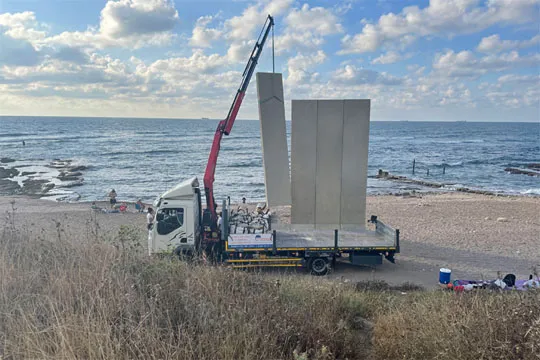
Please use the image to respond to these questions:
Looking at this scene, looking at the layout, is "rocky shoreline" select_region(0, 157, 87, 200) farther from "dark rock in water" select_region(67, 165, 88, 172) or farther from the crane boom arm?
the crane boom arm

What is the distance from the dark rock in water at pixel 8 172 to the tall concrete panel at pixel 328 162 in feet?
129

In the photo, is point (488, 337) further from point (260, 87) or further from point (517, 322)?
point (260, 87)

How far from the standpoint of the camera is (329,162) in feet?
47.8

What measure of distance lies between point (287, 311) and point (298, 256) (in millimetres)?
6799

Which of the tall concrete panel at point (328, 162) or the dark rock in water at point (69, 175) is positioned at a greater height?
the tall concrete panel at point (328, 162)

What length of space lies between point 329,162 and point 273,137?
3.15m

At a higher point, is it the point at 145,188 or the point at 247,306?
the point at 247,306

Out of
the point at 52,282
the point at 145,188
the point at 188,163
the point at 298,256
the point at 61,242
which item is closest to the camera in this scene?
the point at 52,282

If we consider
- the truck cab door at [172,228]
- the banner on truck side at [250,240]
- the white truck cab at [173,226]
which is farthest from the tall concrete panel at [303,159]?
the truck cab door at [172,228]

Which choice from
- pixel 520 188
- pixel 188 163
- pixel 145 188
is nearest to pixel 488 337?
pixel 145 188

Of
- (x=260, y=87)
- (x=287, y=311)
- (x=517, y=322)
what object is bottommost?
(x=287, y=311)

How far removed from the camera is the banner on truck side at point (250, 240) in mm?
11703

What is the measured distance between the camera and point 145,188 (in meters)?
34.3

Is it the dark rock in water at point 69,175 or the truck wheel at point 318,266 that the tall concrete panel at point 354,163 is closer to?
the truck wheel at point 318,266
